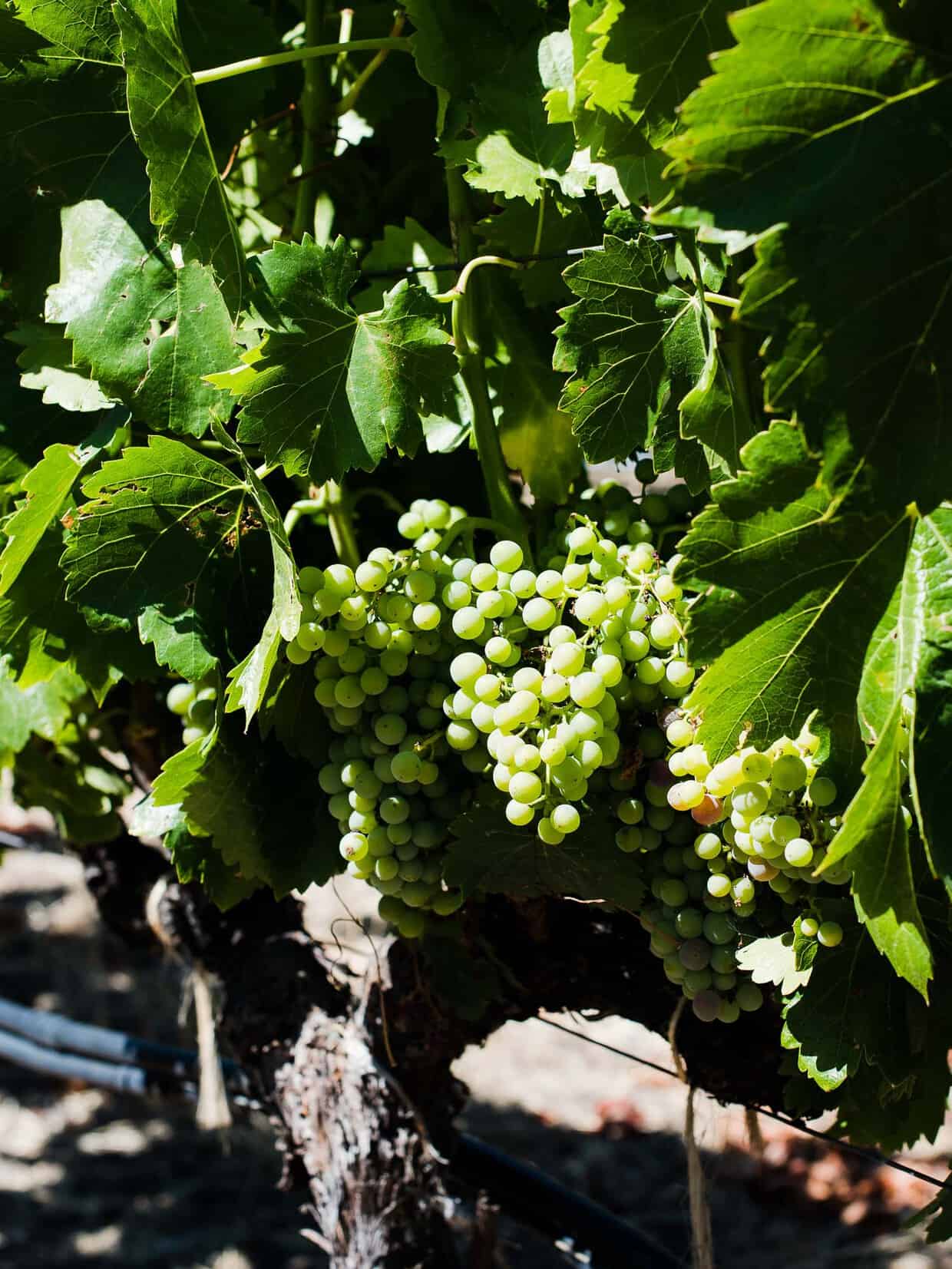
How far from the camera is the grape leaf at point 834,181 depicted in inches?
20.3

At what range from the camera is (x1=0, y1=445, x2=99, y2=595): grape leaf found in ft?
2.90

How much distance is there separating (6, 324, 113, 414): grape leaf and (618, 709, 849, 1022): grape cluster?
498 mm

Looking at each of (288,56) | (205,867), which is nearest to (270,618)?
(205,867)

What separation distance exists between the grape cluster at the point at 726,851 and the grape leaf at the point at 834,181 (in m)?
0.24

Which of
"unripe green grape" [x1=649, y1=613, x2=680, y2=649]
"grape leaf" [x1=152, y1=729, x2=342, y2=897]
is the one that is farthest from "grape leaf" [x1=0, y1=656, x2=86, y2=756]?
"unripe green grape" [x1=649, y1=613, x2=680, y2=649]

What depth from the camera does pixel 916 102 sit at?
527mm

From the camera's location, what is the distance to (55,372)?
932 millimetres

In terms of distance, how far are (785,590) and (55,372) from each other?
0.60m

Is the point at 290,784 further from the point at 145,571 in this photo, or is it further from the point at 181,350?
the point at 181,350

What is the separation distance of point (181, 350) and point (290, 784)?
13.3 inches

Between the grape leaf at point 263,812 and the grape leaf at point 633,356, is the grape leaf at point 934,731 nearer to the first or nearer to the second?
the grape leaf at point 633,356

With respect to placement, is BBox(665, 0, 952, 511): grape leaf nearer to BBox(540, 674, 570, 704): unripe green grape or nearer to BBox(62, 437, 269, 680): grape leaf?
BBox(540, 674, 570, 704): unripe green grape

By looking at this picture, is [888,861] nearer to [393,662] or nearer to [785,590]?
[785,590]

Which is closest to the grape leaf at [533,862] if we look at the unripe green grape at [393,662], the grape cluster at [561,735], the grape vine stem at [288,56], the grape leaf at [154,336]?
the grape cluster at [561,735]
